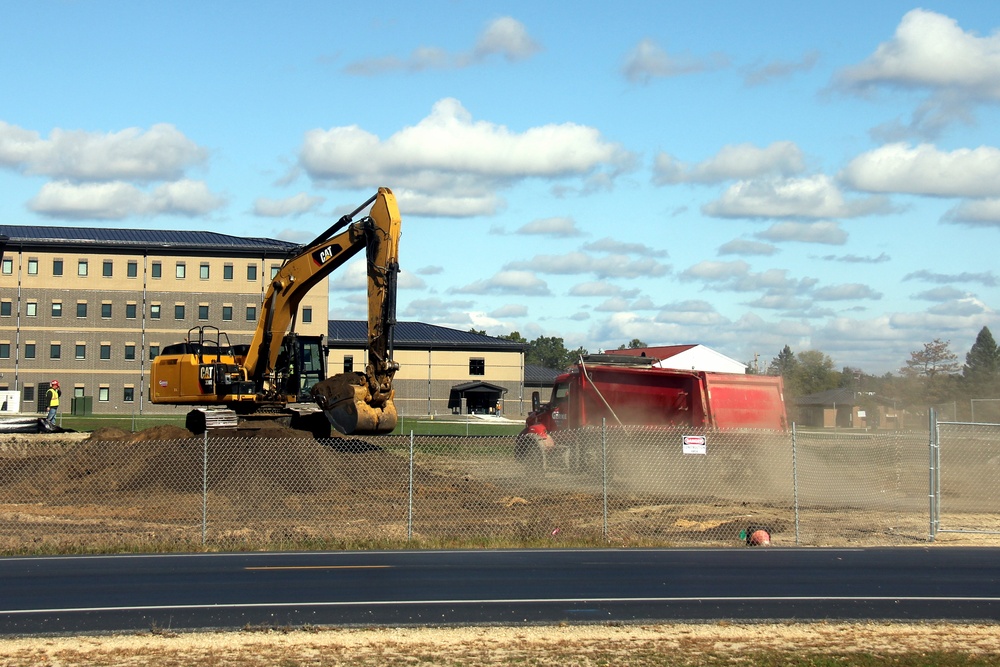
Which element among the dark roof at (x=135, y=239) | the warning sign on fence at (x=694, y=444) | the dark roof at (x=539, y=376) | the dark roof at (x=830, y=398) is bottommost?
the warning sign on fence at (x=694, y=444)

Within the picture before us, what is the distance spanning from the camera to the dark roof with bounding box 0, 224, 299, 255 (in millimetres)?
79875

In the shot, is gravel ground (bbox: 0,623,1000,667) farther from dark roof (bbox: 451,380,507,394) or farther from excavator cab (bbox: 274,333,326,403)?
dark roof (bbox: 451,380,507,394)

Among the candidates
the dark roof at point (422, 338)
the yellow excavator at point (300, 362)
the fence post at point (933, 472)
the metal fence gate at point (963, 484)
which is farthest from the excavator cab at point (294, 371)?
the dark roof at point (422, 338)

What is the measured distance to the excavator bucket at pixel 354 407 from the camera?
81.8ft

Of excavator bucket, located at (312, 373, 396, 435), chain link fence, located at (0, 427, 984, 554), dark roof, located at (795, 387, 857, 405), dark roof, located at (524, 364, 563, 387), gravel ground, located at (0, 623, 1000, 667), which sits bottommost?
gravel ground, located at (0, 623, 1000, 667)

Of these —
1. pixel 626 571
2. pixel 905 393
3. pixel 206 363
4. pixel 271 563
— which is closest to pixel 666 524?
pixel 626 571

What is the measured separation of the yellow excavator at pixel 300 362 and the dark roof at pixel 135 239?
49937 mm

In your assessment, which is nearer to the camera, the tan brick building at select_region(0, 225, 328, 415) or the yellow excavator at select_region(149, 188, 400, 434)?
the yellow excavator at select_region(149, 188, 400, 434)

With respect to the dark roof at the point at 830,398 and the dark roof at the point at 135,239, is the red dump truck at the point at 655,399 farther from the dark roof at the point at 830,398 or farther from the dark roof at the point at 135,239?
the dark roof at the point at 830,398

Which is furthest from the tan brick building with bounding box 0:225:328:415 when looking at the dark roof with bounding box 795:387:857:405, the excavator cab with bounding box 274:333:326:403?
the excavator cab with bounding box 274:333:326:403

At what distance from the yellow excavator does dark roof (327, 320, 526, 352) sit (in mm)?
60167

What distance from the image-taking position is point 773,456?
26.3 metres

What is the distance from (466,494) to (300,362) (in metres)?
8.55

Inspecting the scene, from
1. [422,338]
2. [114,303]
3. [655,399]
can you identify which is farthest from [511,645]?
[422,338]
